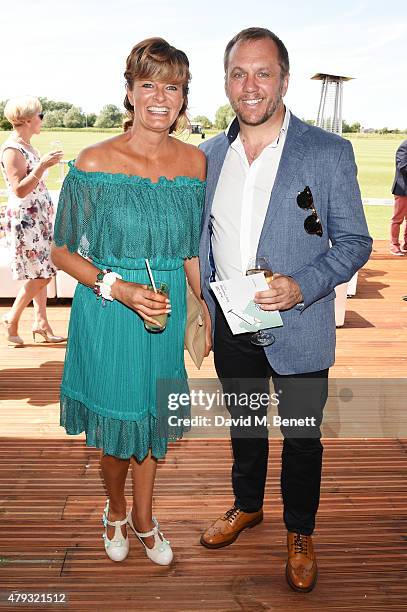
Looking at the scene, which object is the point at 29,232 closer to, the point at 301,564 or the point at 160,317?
the point at 160,317

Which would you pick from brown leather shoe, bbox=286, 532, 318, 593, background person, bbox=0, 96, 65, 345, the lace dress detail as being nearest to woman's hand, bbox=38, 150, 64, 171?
background person, bbox=0, 96, 65, 345

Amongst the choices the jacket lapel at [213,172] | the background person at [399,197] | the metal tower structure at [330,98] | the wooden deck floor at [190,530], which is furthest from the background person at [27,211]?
the metal tower structure at [330,98]

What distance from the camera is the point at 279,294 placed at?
1773mm

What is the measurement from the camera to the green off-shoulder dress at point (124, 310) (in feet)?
6.00

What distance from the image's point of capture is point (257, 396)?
85.2 inches

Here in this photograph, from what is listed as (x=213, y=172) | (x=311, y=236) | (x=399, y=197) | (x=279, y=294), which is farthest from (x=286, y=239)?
(x=399, y=197)

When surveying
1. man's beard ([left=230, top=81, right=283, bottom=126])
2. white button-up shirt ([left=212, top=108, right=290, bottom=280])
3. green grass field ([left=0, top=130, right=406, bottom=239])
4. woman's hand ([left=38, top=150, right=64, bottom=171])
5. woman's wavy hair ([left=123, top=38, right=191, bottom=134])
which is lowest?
green grass field ([left=0, top=130, right=406, bottom=239])

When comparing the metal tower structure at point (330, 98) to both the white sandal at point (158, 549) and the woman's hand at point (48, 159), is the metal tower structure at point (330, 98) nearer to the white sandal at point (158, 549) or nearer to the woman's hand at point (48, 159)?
the woman's hand at point (48, 159)

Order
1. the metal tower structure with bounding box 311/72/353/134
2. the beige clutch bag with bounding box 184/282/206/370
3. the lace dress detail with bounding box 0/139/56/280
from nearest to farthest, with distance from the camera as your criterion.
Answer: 1. the beige clutch bag with bounding box 184/282/206/370
2. the lace dress detail with bounding box 0/139/56/280
3. the metal tower structure with bounding box 311/72/353/134

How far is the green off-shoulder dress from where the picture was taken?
1830 millimetres

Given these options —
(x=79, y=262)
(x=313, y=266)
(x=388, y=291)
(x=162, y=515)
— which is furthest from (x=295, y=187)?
(x=388, y=291)

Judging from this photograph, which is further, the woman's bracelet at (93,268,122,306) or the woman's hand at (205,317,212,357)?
the woman's hand at (205,317,212,357)

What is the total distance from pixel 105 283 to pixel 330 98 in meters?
7.56

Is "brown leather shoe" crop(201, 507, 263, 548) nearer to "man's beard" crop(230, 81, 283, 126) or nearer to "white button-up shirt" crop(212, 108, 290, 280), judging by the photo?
"white button-up shirt" crop(212, 108, 290, 280)
